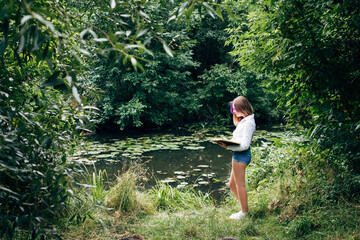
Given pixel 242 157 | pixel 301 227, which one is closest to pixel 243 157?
pixel 242 157

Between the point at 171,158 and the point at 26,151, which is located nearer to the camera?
the point at 26,151

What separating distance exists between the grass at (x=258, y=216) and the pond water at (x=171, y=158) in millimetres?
1442

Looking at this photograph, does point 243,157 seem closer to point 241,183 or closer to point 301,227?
point 241,183

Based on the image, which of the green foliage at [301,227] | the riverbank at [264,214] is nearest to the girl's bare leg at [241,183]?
the riverbank at [264,214]

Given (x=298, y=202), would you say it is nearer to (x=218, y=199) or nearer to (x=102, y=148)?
(x=218, y=199)

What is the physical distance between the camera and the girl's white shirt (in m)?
3.49

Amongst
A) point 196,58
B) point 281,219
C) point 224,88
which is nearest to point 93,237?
point 281,219

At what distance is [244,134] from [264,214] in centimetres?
104

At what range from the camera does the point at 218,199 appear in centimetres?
536

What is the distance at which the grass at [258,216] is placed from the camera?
284 cm

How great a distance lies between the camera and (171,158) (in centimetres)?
827

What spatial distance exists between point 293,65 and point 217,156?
584 centimetres

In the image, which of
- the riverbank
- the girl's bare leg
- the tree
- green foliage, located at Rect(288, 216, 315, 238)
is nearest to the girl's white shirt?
the girl's bare leg

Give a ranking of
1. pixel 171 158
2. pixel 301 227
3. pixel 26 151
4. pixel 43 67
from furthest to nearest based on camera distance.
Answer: pixel 171 158
pixel 301 227
pixel 43 67
pixel 26 151
